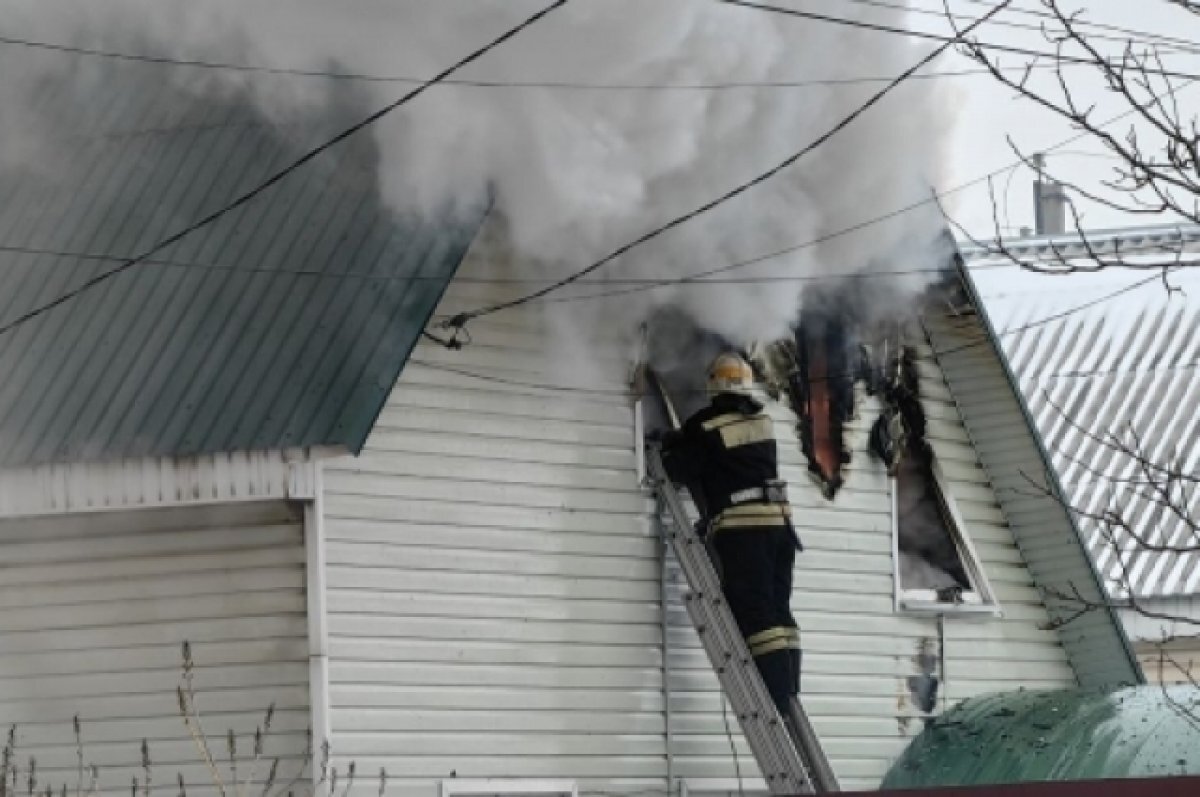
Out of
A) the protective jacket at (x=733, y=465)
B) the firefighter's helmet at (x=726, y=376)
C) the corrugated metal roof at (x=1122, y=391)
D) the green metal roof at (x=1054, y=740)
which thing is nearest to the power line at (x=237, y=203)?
the firefighter's helmet at (x=726, y=376)

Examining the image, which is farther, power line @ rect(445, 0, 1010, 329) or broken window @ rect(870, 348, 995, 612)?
broken window @ rect(870, 348, 995, 612)

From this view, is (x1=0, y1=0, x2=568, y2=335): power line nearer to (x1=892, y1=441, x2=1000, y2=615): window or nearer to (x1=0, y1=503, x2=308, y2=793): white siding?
(x1=0, y1=503, x2=308, y2=793): white siding

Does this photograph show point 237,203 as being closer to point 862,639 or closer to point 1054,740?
point 862,639

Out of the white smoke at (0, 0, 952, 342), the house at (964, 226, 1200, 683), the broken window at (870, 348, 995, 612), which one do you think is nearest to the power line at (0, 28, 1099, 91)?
the white smoke at (0, 0, 952, 342)

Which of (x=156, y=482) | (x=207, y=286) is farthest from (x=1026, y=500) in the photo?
(x=156, y=482)

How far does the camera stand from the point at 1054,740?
15023mm

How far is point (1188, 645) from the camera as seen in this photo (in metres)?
24.2

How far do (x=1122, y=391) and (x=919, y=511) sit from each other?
1093 centimetres

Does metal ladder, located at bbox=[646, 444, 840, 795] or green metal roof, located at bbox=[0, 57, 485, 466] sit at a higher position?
green metal roof, located at bbox=[0, 57, 485, 466]

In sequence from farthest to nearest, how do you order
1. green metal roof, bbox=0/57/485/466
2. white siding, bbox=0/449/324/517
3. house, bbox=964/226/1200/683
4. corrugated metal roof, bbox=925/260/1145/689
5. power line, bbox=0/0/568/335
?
1. house, bbox=964/226/1200/683
2. corrugated metal roof, bbox=925/260/1145/689
3. power line, bbox=0/0/568/335
4. green metal roof, bbox=0/57/485/466
5. white siding, bbox=0/449/324/517

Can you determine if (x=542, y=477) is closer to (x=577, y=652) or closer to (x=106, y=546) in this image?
(x=577, y=652)

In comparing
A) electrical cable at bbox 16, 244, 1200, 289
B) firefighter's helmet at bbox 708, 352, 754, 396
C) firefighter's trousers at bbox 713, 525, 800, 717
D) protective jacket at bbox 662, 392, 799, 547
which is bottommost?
firefighter's trousers at bbox 713, 525, 800, 717

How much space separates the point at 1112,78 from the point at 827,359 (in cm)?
744

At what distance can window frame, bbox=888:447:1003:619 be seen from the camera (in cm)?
1595
